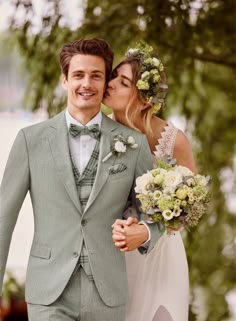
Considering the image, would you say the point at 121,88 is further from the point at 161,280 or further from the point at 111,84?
the point at 161,280

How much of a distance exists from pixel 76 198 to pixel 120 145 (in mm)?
283

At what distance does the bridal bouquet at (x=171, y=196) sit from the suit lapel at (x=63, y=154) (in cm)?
25

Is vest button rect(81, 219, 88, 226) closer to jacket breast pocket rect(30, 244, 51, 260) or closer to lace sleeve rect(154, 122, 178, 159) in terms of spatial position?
jacket breast pocket rect(30, 244, 51, 260)

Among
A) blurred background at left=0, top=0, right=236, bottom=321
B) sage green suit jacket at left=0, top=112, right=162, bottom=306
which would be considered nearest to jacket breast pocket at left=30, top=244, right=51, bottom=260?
sage green suit jacket at left=0, top=112, right=162, bottom=306

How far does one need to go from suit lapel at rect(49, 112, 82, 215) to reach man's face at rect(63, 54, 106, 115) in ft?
0.31

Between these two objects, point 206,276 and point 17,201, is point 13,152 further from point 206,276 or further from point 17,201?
point 206,276

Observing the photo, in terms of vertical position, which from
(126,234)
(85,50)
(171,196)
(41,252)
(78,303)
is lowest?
(78,303)

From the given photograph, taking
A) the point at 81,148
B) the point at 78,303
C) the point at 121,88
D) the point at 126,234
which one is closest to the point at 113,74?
the point at 121,88

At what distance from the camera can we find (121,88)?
4.30m

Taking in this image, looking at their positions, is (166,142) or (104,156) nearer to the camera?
(104,156)

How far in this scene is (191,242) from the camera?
681 cm

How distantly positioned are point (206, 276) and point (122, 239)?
3.46 metres

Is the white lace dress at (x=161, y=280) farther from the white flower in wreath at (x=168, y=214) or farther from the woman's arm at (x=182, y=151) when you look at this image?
the white flower in wreath at (x=168, y=214)

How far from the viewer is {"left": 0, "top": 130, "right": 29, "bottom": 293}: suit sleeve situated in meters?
3.76
